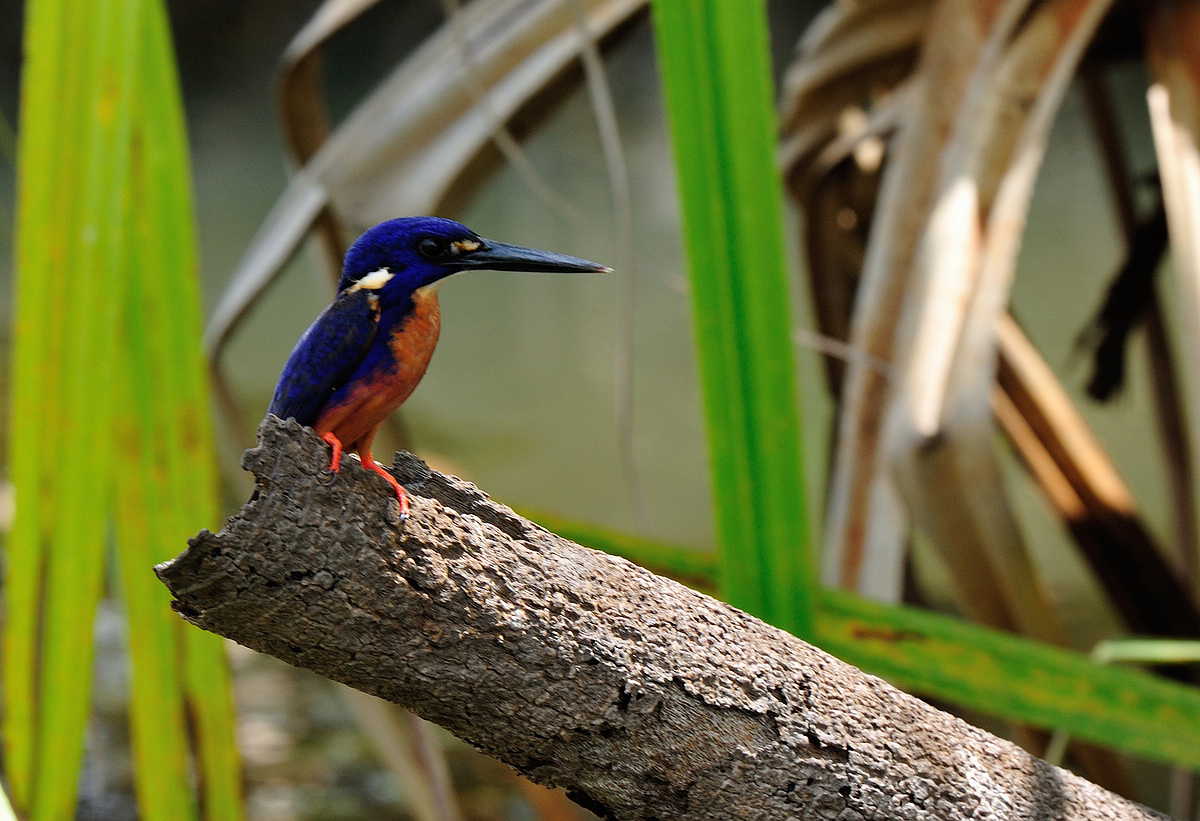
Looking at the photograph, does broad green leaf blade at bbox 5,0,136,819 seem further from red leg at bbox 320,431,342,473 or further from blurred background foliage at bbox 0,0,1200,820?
red leg at bbox 320,431,342,473

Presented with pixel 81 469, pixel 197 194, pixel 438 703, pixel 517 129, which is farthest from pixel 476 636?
pixel 197 194

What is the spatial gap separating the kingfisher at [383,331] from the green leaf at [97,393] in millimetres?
206

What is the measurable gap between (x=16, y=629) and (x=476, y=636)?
310 millimetres

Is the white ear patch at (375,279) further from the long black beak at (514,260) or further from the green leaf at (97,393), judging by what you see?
the green leaf at (97,393)

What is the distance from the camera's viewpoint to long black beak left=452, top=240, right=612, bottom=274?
28 centimetres

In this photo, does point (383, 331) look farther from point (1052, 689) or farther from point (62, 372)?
point (1052, 689)

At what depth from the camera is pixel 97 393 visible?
0.45m

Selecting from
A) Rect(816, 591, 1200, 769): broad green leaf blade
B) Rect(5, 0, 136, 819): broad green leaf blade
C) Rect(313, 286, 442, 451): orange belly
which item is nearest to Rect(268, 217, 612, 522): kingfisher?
Rect(313, 286, 442, 451): orange belly

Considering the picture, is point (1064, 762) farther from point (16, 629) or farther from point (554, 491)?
point (554, 491)

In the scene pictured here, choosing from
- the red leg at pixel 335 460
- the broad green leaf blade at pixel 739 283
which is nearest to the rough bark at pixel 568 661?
the red leg at pixel 335 460

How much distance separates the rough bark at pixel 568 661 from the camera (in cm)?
22

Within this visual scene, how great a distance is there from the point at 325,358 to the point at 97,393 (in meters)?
0.22

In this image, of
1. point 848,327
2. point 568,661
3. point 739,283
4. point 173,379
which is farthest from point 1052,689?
point 848,327

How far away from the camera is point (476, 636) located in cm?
24
